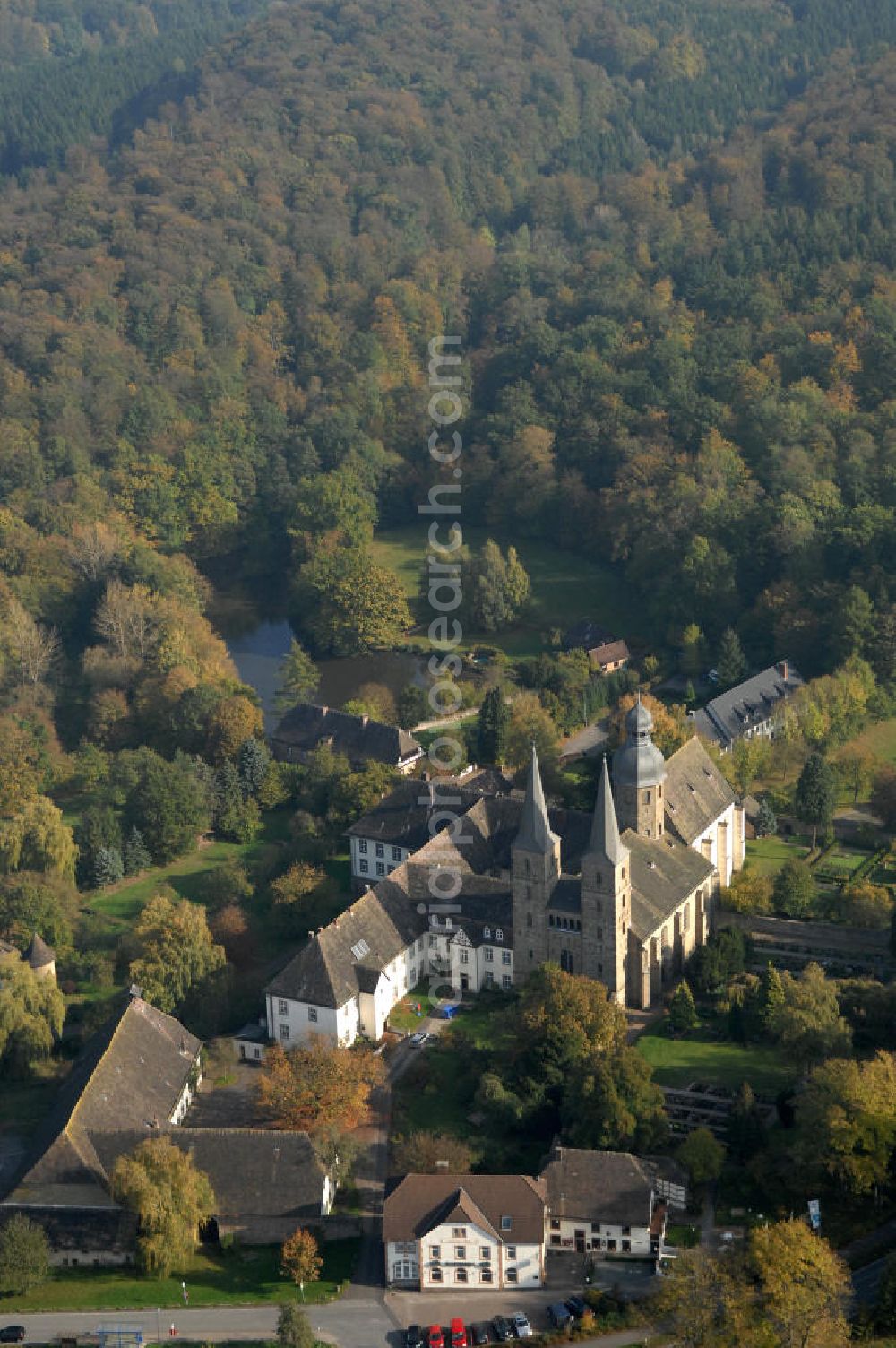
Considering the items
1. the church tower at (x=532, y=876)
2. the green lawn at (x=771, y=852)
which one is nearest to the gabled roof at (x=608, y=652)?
the green lawn at (x=771, y=852)

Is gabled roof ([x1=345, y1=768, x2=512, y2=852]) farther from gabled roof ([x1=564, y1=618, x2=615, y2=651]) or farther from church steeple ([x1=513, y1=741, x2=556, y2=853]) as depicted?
gabled roof ([x1=564, y1=618, x2=615, y2=651])

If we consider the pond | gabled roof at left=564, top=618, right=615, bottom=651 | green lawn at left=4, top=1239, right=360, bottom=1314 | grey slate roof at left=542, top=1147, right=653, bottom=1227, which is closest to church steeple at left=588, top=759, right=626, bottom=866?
grey slate roof at left=542, top=1147, right=653, bottom=1227

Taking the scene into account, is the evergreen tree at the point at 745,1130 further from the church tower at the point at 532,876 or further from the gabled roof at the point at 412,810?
the gabled roof at the point at 412,810

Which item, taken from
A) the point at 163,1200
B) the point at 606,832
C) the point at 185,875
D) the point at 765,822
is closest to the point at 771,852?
the point at 765,822

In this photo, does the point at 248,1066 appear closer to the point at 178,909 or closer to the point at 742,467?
the point at 178,909

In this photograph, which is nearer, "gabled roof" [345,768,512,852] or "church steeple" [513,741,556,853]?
"church steeple" [513,741,556,853]

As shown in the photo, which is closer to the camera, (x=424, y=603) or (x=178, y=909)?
(x=178, y=909)

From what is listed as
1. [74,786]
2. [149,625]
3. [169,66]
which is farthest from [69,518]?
[169,66]
